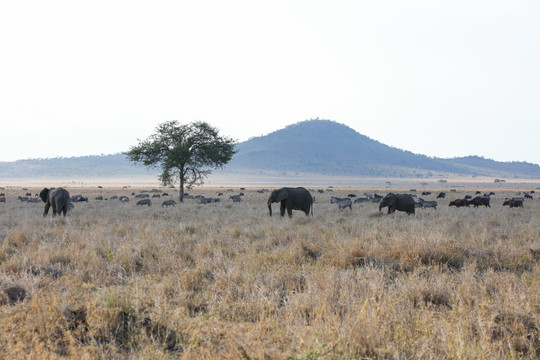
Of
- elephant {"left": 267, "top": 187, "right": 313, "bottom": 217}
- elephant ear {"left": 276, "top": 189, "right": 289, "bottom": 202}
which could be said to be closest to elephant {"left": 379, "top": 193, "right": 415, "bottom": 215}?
elephant {"left": 267, "top": 187, "right": 313, "bottom": 217}

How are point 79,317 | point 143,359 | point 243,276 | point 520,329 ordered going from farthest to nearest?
point 243,276
point 79,317
point 520,329
point 143,359

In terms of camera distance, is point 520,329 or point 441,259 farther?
point 441,259

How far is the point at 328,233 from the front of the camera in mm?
11445

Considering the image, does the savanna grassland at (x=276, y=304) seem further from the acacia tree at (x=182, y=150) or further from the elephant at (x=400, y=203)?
the acacia tree at (x=182, y=150)

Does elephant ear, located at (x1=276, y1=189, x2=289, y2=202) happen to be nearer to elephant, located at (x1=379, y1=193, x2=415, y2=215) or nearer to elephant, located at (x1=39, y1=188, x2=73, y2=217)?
elephant, located at (x1=379, y1=193, x2=415, y2=215)

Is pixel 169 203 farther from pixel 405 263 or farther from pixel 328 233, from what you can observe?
pixel 405 263

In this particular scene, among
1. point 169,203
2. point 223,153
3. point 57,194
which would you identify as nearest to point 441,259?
point 57,194

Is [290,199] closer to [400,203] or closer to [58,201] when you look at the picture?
[400,203]

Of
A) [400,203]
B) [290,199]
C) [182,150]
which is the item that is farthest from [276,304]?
[182,150]

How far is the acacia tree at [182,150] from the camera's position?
1469 inches

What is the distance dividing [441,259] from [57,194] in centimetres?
1718

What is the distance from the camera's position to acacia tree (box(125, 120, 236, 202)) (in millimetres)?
37312

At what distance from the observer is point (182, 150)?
3712 centimetres

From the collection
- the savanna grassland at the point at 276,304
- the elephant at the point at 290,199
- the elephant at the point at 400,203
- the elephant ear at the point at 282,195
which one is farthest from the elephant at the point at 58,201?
the elephant at the point at 400,203
